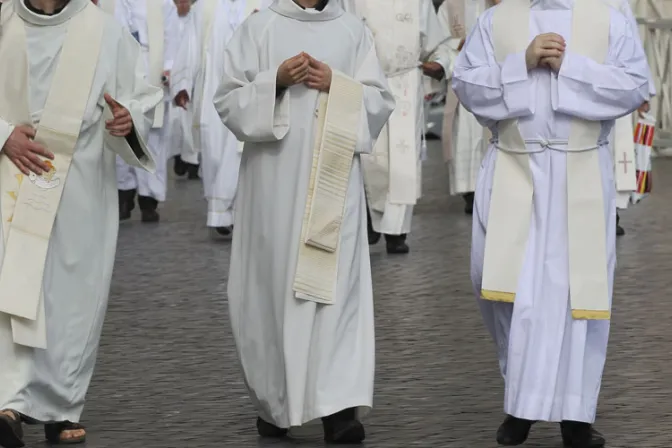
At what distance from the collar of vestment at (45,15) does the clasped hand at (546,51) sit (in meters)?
1.84

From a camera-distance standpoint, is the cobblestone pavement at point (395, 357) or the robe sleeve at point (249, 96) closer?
the robe sleeve at point (249, 96)

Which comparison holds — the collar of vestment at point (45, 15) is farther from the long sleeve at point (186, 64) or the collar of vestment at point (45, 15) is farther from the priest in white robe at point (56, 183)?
the long sleeve at point (186, 64)

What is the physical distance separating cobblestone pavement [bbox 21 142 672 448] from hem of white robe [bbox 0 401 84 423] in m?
0.13

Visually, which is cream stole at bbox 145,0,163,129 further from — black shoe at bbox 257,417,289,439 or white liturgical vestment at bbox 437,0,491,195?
black shoe at bbox 257,417,289,439

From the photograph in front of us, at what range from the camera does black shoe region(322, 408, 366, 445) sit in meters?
7.45

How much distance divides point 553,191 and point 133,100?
5.71 feet

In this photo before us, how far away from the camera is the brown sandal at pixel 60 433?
24.8ft

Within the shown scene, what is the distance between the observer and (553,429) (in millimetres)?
7738

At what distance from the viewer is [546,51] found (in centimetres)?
720

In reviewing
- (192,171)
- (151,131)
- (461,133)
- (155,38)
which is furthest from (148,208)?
(192,171)

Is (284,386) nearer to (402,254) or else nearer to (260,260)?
(260,260)

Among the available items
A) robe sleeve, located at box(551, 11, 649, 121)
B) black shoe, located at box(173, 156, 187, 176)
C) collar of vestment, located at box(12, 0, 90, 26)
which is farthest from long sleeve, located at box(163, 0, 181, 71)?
robe sleeve, located at box(551, 11, 649, 121)

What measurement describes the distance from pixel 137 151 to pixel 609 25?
1973 mm

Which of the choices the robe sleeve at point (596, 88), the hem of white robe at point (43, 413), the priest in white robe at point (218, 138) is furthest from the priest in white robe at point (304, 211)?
the priest in white robe at point (218, 138)
